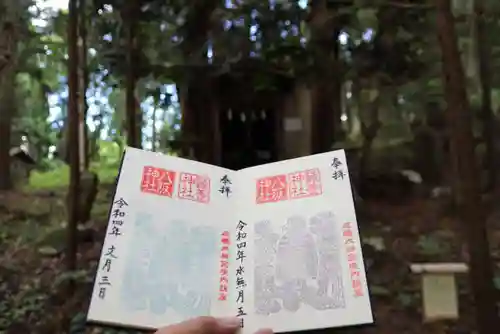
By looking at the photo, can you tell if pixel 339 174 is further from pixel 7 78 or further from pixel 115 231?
pixel 7 78

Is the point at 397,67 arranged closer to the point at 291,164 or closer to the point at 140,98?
the point at 140,98

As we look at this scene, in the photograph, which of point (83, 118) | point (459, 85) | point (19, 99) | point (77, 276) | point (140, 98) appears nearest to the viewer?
point (459, 85)

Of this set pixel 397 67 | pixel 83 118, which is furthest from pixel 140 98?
pixel 397 67

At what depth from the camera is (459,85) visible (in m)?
1.09

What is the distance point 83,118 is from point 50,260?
477 millimetres

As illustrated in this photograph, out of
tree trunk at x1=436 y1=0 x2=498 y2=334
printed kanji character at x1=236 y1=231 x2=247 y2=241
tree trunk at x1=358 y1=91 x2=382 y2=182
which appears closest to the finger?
printed kanji character at x1=236 y1=231 x2=247 y2=241

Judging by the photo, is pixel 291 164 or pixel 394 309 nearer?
pixel 291 164

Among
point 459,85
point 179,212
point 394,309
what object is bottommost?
point 394,309

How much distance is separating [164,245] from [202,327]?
5.1 inches

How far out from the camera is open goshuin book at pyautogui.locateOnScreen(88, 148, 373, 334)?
2.13 ft

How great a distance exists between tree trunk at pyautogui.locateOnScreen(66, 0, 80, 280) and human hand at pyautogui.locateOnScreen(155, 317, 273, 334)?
97cm

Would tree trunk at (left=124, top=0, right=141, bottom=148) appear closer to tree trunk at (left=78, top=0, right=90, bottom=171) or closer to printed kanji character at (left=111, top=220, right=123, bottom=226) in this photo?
tree trunk at (left=78, top=0, right=90, bottom=171)

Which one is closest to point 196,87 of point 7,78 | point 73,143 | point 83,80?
point 83,80

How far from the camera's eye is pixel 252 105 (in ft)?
7.13
